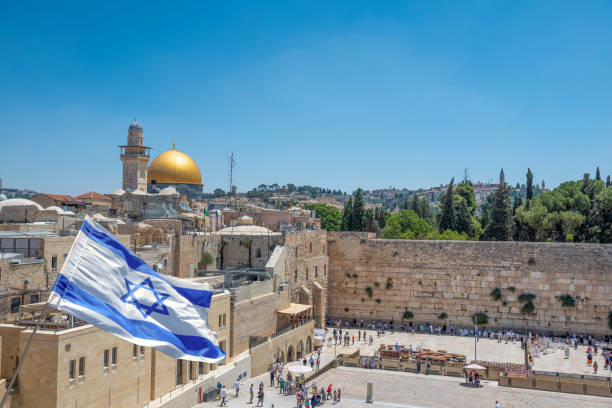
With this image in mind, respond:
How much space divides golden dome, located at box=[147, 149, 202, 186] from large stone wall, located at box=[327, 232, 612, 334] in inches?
710

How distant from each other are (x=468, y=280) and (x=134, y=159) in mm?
30651

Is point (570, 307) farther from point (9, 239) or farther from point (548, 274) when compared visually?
point (9, 239)

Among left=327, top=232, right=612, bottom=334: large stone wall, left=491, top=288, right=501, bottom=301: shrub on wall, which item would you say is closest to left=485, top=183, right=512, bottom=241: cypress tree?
left=327, top=232, right=612, bottom=334: large stone wall

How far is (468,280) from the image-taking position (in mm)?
33094

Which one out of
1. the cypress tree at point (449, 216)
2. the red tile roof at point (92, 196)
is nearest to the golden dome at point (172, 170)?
the red tile roof at point (92, 196)

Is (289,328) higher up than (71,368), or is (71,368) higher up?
(71,368)

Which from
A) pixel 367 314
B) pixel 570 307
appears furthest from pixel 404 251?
pixel 570 307

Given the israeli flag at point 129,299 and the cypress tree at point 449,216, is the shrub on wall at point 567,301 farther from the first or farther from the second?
the israeli flag at point 129,299

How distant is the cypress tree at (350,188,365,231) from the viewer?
51.2 meters

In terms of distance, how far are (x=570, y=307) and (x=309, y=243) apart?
14.9m

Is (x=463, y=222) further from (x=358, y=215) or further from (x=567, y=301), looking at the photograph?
(x=567, y=301)

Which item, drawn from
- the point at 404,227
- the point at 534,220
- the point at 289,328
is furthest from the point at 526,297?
the point at 404,227

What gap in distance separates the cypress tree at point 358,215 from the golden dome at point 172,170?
14.0m

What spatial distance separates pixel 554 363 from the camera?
26.8m
